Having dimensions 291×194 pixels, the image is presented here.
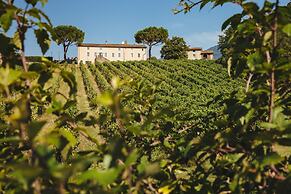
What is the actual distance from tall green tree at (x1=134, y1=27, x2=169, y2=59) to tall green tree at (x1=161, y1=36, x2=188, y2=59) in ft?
29.9

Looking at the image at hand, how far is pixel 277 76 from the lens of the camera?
1693 mm

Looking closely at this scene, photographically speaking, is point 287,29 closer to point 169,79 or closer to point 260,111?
point 260,111

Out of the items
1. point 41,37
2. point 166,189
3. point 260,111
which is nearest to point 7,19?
point 41,37

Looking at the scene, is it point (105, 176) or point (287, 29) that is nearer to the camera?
point (105, 176)

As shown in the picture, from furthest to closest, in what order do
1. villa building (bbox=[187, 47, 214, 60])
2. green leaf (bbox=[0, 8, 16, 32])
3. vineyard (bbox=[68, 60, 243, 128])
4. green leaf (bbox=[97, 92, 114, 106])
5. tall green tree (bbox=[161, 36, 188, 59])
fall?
villa building (bbox=[187, 47, 214, 60]), tall green tree (bbox=[161, 36, 188, 59]), vineyard (bbox=[68, 60, 243, 128]), green leaf (bbox=[0, 8, 16, 32]), green leaf (bbox=[97, 92, 114, 106])

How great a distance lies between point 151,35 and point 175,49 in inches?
517

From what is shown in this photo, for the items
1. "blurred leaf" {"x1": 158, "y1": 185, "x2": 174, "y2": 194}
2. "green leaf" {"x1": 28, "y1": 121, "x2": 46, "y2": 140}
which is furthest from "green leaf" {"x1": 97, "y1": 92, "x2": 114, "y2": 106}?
"blurred leaf" {"x1": 158, "y1": 185, "x2": 174, "y2": 194}

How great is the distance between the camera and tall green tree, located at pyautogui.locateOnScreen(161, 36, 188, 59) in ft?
316

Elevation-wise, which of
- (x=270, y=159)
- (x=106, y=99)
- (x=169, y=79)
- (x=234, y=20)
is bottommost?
(x=169, y=79)

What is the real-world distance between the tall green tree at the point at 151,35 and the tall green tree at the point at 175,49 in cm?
911

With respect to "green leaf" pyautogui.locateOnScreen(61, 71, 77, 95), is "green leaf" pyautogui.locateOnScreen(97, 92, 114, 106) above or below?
below

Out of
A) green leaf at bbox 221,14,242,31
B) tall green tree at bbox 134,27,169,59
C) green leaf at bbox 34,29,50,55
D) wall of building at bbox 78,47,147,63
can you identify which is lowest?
green leaf at bbox 34,29,50,55

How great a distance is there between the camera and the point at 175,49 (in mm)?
96562

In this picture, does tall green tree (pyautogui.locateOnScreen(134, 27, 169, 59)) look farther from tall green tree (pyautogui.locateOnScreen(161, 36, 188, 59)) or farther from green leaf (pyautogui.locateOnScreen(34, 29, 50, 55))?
green leaf (pyautogui.locateOnScreen(34, 29, 50, 55))
